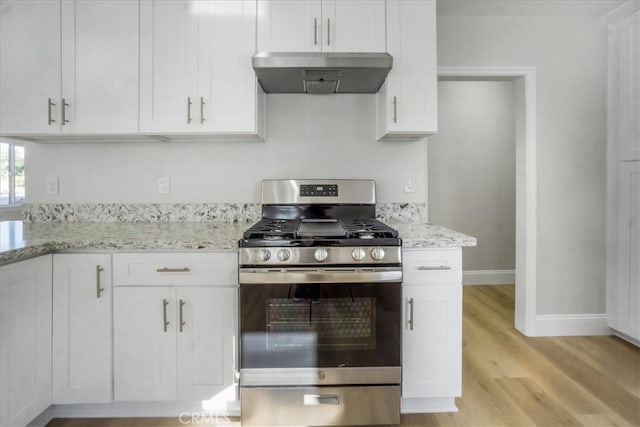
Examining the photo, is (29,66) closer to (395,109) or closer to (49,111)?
(49,111)

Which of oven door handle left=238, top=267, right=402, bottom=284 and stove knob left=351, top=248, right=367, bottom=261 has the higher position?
stove knob left=351, top=248, right=367, bottom=261

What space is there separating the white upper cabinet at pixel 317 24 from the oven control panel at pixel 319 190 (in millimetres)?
768

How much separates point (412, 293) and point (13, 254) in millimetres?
1715

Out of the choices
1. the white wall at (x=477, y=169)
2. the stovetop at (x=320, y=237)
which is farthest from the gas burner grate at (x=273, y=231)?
the white wall at (x=477, y=169)

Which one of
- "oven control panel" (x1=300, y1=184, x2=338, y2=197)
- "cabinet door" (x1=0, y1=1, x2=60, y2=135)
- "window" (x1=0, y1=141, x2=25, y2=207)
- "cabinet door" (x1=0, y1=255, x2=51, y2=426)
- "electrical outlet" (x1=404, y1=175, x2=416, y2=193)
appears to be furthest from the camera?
"window" (x1=0, y1=141, x2=25, y2=207)

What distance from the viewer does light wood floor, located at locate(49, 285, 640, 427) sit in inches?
73.2

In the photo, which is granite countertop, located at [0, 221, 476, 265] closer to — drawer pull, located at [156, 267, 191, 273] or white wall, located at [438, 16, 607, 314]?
drawer pull, located at [156, 267, 191, 273]

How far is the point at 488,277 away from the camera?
4332 mm

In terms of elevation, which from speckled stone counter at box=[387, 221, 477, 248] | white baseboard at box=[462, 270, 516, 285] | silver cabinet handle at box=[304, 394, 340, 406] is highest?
speckled stone counter at box=[387, 221, 477, 248]

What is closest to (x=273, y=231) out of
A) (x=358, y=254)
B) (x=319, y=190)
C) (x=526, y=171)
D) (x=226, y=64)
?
(x=358, y=254)

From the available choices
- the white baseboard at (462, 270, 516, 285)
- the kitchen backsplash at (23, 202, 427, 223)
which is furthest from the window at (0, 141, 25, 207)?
the white baseboard at (462, 270, 516, 285)

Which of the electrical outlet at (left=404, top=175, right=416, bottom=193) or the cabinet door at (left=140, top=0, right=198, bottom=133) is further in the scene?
the electrical outlet at (left=404, top=175, right=416, bottom=193)

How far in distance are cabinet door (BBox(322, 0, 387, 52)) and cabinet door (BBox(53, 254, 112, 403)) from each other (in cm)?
162

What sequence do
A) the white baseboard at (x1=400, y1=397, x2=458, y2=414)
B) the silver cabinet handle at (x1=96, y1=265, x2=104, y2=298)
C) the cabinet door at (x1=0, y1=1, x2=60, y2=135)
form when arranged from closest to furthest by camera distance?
the silver cabinet handle at (x1=96, y1=265, x2=104, y2=298) < the white baseboard at (x1=400, y1=397, x2=458, y2=414) < the cabinet door at (x1=0, y1=1, x2=60, y2=135)
